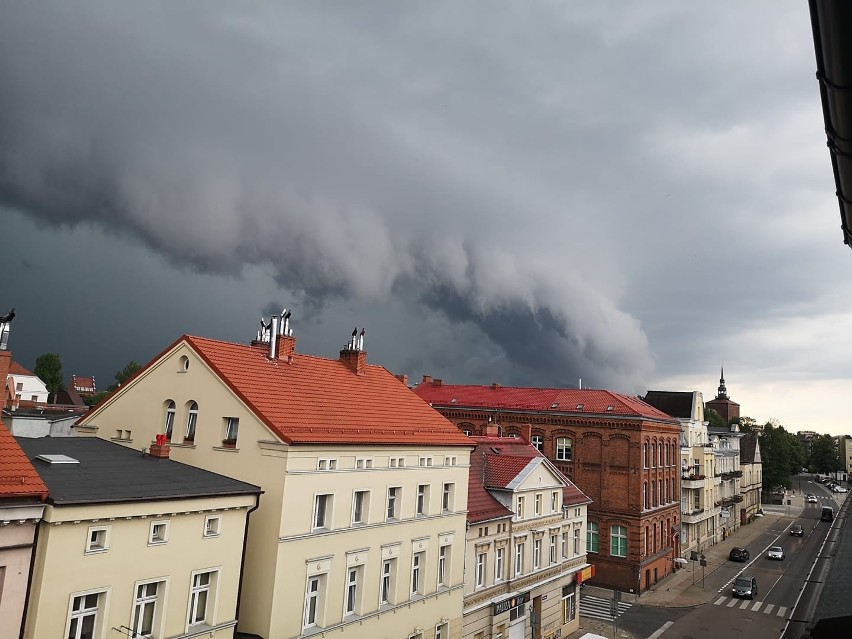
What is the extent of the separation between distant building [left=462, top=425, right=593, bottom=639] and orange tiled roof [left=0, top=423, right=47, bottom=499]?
20690 millimetres

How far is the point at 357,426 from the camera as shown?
26.0 metres

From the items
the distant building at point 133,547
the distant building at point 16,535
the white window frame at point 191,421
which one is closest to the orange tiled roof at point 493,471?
the white window frame at point 191,421

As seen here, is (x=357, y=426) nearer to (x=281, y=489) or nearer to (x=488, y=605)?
(x=281, y=489)

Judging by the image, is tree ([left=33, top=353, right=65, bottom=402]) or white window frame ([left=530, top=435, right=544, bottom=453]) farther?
tree ([left=33, top=353, right=65, bottom=402])

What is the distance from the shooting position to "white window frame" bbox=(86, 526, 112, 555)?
16938 mm

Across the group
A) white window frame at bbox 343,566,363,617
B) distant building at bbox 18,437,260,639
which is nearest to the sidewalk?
white window frame at bbox 343,566,363,617

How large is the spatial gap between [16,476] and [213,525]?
627cm

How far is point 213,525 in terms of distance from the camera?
802 inches

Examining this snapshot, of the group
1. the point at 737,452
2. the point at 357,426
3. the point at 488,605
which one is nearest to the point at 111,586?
the point at 357,426

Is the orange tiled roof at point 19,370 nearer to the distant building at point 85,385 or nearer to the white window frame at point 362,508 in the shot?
the distant building at point 85,385

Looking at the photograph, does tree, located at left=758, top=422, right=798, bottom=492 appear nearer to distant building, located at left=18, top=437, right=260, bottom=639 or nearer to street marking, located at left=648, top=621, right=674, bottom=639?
street marking, located at left=648, top=621, right=674, bottom=639

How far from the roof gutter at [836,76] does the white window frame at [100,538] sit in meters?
18.6

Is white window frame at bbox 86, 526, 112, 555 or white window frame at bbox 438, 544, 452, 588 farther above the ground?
white window frame at bbox 86, 526, 112, 555

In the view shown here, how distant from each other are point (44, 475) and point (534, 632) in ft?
95.6
